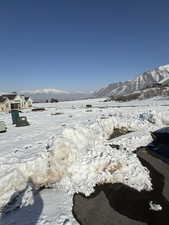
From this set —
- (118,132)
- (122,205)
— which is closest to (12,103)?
(118,132)

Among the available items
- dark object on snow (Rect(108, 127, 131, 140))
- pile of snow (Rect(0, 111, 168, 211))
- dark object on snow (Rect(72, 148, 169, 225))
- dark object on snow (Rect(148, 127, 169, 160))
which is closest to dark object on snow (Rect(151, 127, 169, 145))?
dark object on snow (Rect(148, 127, 169, 160))

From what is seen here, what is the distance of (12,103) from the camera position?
51.1 m

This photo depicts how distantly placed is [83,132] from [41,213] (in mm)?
8210

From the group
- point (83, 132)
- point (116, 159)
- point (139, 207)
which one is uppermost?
point (83, 132)

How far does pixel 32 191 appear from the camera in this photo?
848 centimetres

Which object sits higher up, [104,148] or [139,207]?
[104,148]

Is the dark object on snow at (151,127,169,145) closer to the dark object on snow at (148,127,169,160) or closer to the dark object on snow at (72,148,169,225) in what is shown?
the dark object on snow at (148,127,169,160)

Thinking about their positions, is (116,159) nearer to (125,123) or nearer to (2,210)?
(2,210)

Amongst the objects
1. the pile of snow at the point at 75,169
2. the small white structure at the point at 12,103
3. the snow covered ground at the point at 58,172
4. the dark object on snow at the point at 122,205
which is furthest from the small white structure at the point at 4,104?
the dark object on snow at the point at 122,205

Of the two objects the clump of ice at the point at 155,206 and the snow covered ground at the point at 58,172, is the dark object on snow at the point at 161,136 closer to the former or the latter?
the snow covered ground at the point at 58,172

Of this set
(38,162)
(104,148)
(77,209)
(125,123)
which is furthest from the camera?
(125,123)

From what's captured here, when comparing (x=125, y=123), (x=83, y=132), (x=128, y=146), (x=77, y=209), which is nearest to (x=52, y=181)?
(x=77, y=209)

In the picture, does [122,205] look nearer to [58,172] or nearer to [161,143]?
[58,172]

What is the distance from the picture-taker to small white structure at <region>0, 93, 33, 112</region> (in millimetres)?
49188
